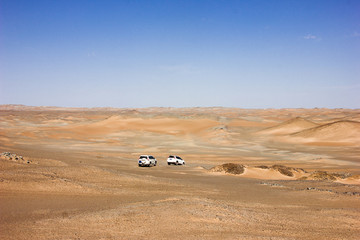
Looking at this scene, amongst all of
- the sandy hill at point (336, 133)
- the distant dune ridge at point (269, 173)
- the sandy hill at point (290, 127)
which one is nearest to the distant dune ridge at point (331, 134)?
the sandy hill at point (336, 133)

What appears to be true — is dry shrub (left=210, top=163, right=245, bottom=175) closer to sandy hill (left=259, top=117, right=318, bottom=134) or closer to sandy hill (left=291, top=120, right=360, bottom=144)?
sandy hill (left=291, top=120, right=360, bottom=144)

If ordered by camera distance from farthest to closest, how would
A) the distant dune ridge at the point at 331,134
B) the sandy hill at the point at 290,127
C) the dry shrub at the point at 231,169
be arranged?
the sandy hill at the point at 290,127
the distant dune ridge at the point at 331,134
the dry shrub at the point at 231,169

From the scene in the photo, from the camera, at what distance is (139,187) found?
61.5ft

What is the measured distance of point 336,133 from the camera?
6919 cm

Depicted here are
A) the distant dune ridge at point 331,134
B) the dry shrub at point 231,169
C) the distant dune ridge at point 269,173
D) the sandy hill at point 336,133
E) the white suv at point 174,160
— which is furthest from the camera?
the sandy hill at point 336,133

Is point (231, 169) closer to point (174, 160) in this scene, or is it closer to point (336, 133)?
point (174, 160)

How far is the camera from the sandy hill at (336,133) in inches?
2606

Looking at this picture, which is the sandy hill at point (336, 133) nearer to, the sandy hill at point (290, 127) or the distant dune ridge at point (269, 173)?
the sandy hill at point (290, 127)

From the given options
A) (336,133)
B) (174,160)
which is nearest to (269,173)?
(174,160)

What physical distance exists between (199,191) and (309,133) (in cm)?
5917

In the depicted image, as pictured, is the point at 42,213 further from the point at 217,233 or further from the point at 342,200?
the point at 342,200

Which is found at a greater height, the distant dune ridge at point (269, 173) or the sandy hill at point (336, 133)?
the sandy hill at point (336, 133)

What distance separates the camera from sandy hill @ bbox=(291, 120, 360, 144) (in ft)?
217

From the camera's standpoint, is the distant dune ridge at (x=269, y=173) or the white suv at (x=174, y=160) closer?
the distant dune ridge at (x=269, y=173)
